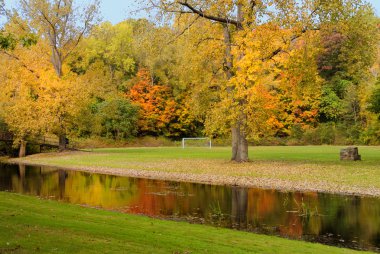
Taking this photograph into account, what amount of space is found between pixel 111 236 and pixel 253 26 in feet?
76.2

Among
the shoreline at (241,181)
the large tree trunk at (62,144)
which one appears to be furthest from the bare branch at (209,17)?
the large tree trunk at (62,144)

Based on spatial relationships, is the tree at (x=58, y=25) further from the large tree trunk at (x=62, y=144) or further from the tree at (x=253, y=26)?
the tree at (x=253, y=26)

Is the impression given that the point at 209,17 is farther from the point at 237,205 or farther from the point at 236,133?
the point at 237,205

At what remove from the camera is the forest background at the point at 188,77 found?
99.1 feet

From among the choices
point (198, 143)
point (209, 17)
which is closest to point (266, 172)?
point (209, 17)

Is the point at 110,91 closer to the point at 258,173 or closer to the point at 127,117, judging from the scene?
the point at 127,117

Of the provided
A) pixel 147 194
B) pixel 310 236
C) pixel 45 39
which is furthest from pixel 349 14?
pixel 45 39

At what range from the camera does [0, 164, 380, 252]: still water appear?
15453 millimetres

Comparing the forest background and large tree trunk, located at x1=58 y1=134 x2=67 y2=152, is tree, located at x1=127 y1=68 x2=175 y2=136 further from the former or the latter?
large tree trunk, located at x1=58 y1=134 x2=67 y2=152

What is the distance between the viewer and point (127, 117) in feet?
229

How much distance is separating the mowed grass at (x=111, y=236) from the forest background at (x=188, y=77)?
19.6 ft

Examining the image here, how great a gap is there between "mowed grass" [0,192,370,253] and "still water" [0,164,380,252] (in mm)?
2546

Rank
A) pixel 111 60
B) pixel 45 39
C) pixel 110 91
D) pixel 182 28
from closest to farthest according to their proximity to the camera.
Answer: pixel 182 28 < pixel 45 39 < pixel 110 91 < pixel 111 60

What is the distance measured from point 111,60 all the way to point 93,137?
56.7 feet
